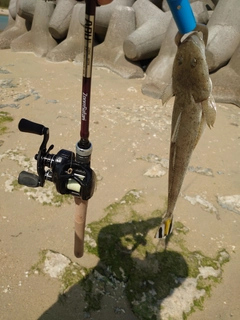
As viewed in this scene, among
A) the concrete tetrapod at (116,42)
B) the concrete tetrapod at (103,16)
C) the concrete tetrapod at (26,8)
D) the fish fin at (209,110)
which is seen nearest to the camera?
the fish fin at (209,110)

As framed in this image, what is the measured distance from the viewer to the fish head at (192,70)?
6.14ft

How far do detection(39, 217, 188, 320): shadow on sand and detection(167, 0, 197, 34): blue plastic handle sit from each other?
253cm

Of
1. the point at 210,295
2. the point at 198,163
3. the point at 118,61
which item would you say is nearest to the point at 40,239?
the point at 210,295

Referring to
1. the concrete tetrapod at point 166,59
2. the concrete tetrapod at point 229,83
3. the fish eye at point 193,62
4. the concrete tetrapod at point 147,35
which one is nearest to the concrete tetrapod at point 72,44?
the concrete tetrapod at point 147,35

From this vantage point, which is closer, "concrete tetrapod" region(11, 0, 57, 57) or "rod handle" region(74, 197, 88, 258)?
"rod handle" region(74, 197, 88, 258)

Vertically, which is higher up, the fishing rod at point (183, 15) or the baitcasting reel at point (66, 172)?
the fishing rod at point (183, 15)

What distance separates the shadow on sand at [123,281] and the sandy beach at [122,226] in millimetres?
10

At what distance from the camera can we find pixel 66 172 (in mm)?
2166

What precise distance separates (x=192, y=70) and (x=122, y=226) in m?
2.38

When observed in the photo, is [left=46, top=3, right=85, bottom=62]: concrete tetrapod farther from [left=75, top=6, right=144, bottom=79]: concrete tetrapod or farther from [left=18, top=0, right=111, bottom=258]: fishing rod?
[left=18, top=0, right=111, bottom=258]: fishing rod

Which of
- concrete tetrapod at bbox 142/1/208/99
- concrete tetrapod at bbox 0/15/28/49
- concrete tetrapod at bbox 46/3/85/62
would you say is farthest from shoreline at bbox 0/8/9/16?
concrete tetrapod at bbox 142/1/208/99

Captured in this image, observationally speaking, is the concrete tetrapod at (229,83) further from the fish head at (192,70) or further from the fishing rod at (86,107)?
the fishing rod at (86,107)

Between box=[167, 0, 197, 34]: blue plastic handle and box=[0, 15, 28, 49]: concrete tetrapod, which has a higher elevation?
box=[167, 0, 197, 34]: blue plastic handle

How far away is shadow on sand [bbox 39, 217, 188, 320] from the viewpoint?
2.91m
